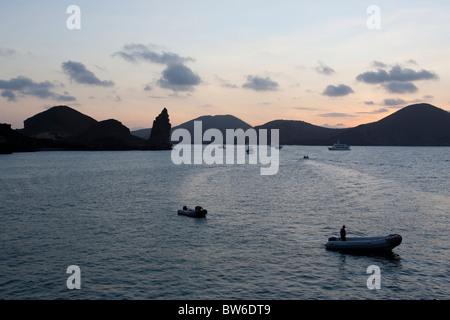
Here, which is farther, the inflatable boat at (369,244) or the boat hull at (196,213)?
the boat hull at (196,213)

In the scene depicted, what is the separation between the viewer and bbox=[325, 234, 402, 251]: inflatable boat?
1668 inches

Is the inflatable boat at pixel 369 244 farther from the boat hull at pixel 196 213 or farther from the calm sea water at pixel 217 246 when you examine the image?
the boat hull at pixel 196 213

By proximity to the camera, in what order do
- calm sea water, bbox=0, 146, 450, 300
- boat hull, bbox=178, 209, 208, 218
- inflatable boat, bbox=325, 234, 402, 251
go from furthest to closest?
boat hull, bbox=178, 209, 208, 218 → inflatable boat, bbox=325, 234, 402, 251 → calm sea water, bbox=0, 146, 450, 300

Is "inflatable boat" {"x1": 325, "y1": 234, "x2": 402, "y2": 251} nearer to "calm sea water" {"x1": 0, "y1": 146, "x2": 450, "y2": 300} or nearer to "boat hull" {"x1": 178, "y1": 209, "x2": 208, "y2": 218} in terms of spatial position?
"calm sea water" {"x1": 0, "y1": 146, "x2": 450, "y2": 300}

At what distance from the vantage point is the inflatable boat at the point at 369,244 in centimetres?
4238

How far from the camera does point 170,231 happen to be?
51500 mm

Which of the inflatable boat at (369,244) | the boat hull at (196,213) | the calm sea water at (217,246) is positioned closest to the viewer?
the calm sea water at (217,246)

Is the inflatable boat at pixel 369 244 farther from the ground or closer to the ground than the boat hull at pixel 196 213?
closer to the ground

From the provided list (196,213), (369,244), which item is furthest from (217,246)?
(369,244)

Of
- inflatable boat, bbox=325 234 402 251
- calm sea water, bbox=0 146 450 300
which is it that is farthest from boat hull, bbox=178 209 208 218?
inflatable boat, bbox=325 234 402 251

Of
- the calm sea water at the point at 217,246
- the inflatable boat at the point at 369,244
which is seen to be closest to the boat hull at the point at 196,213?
the calm sea water at the point at 217,246

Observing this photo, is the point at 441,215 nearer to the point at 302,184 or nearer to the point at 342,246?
the point at 342,246

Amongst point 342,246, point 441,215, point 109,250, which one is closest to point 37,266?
point 109,250

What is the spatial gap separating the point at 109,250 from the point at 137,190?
5350 cm
